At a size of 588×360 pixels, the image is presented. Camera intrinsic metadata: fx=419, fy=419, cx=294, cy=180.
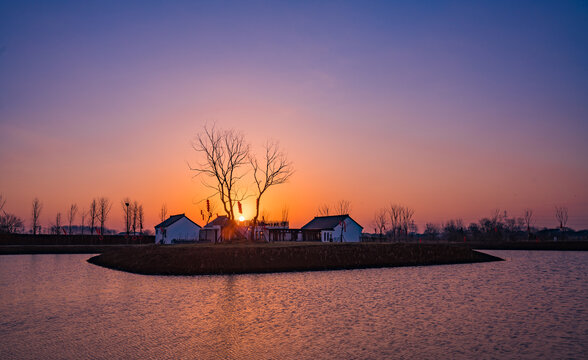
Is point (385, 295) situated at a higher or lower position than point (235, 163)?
lower

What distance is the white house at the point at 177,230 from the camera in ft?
328

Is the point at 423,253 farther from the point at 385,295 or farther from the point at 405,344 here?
the point at 405,344

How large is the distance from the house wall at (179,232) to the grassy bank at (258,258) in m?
41.7

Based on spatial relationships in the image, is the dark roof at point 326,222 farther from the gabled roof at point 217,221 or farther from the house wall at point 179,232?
the house wall at point 179,232

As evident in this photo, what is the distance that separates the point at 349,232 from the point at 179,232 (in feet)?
134

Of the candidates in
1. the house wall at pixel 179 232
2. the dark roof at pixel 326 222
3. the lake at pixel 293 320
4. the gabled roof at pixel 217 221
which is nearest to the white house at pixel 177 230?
the house wall at pixel 179 232

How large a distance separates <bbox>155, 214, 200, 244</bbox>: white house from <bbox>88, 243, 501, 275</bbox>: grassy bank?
4175 centimetres

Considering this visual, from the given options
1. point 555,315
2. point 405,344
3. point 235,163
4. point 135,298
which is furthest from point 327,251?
point 405,344

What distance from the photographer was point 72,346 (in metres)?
14.6

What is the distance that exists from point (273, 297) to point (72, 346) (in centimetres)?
1312

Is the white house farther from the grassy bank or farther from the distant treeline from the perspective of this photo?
the grassy bank

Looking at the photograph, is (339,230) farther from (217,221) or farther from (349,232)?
(217,221)

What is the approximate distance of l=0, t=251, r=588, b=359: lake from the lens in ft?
46.1

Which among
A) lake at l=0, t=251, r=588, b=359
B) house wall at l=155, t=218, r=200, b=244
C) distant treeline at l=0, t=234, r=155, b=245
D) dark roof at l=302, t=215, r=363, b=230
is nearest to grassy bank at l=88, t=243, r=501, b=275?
lake at l=0, t=251, r=588, b=359
